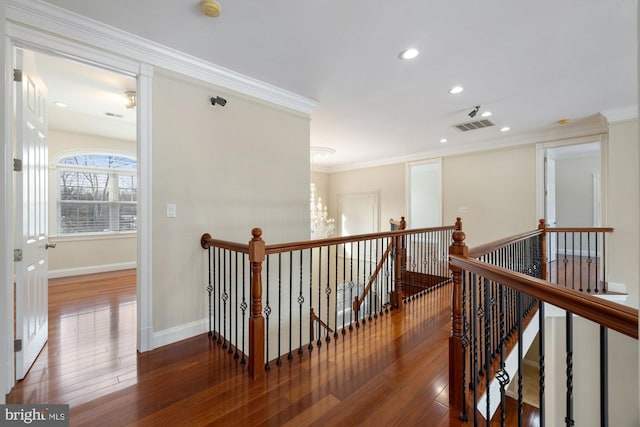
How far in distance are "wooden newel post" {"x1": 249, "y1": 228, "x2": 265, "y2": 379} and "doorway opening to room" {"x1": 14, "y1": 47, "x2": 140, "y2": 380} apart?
118 centimetres

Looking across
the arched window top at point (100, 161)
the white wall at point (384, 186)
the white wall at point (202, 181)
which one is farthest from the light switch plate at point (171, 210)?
the white wall at point (384, 186)

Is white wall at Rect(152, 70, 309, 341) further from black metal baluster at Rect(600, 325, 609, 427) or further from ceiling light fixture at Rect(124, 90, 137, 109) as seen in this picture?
black metal baluster at Rect(600, 325, 609, 427)

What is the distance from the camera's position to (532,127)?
14.9 feet

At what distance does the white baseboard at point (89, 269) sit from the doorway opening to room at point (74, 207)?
0.04 feet

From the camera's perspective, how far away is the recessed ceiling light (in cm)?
246

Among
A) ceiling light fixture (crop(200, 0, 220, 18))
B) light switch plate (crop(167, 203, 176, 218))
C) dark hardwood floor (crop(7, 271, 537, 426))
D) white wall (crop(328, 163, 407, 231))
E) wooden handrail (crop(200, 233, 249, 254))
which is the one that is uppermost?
ceiling light fixture (crop(200, 0, 220, 18))

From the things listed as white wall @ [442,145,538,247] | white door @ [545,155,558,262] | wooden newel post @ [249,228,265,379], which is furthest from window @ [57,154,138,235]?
white door @ [545,155,558,262]

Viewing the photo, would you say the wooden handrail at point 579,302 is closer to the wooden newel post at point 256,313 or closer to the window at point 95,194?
the wooden newel post at point 256,313

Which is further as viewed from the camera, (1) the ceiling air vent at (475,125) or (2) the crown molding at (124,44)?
(1) the ceiling air vent at (475,125)

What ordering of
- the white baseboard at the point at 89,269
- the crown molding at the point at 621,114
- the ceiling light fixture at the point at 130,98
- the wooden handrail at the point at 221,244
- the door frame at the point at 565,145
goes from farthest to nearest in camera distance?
the white baseboard at the point at 89,269, the door frame at the point at 565,145, the crown molding at the point at 621,114, the ceiling light fixture at the point at 130,98, the wooden handrail at the point at 221,244

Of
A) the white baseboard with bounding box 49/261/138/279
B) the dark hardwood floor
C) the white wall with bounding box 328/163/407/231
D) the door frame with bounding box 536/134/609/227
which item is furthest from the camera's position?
the white wall with bounding box 328/163/407/231

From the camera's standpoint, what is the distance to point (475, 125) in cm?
446

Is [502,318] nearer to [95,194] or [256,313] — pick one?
[256,313]

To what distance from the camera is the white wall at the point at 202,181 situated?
248 cm
